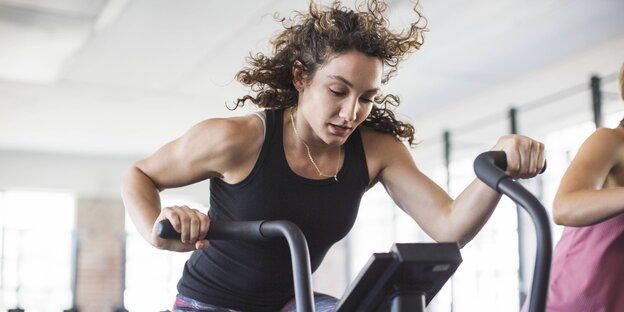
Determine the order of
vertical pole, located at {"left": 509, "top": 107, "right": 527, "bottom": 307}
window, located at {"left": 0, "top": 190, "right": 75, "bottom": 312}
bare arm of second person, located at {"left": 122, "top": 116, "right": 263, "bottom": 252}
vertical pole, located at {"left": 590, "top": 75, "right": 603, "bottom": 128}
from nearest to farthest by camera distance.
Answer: bare arm of second person, located at {"left": 122, "top": 116, "right": 263, "bottom": 252}, vertical pole, located at {"left": 590, "top": 75, "right": 603, "bottom": 128}, vertical pole, located at {"left": 509, "top": 107, "right": 527, "bottom": 307}, window, located at {"left": 0, "top": 190, "right": 75, "bottom": 312}

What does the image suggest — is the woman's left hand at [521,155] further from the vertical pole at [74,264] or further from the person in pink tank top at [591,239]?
the vertical pole at [74,264]

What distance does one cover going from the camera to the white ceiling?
493 centimetres

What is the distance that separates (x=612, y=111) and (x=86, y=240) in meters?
5.69

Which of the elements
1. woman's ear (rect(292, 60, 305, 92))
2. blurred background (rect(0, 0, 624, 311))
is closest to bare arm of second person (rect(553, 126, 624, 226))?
woman's ear (rect(292, 60, 305, 92))

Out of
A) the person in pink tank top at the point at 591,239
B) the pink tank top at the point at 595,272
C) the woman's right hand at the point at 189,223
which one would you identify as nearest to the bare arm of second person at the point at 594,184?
the person in pink tank top at the point at 591,239

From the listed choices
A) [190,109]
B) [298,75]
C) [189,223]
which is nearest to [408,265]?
[189,223]

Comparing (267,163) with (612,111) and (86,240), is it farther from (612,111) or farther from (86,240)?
(86,240)

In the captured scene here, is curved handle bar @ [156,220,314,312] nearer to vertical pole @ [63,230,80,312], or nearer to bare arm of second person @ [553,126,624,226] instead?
bare arm of second person @ [553,126,624,226]

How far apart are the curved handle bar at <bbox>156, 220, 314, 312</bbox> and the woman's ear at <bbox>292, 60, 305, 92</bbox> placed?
0.54m

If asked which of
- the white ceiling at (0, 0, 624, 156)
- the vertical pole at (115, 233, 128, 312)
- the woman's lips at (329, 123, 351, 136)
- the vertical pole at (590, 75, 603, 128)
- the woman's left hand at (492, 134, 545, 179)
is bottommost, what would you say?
the vertical pole at (115, 233, 128, 312)

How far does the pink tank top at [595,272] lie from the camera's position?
5.62ft

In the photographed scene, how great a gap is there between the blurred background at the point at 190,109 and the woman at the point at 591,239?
2.09m

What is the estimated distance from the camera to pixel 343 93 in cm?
158

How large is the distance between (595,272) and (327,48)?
2.39 feet
